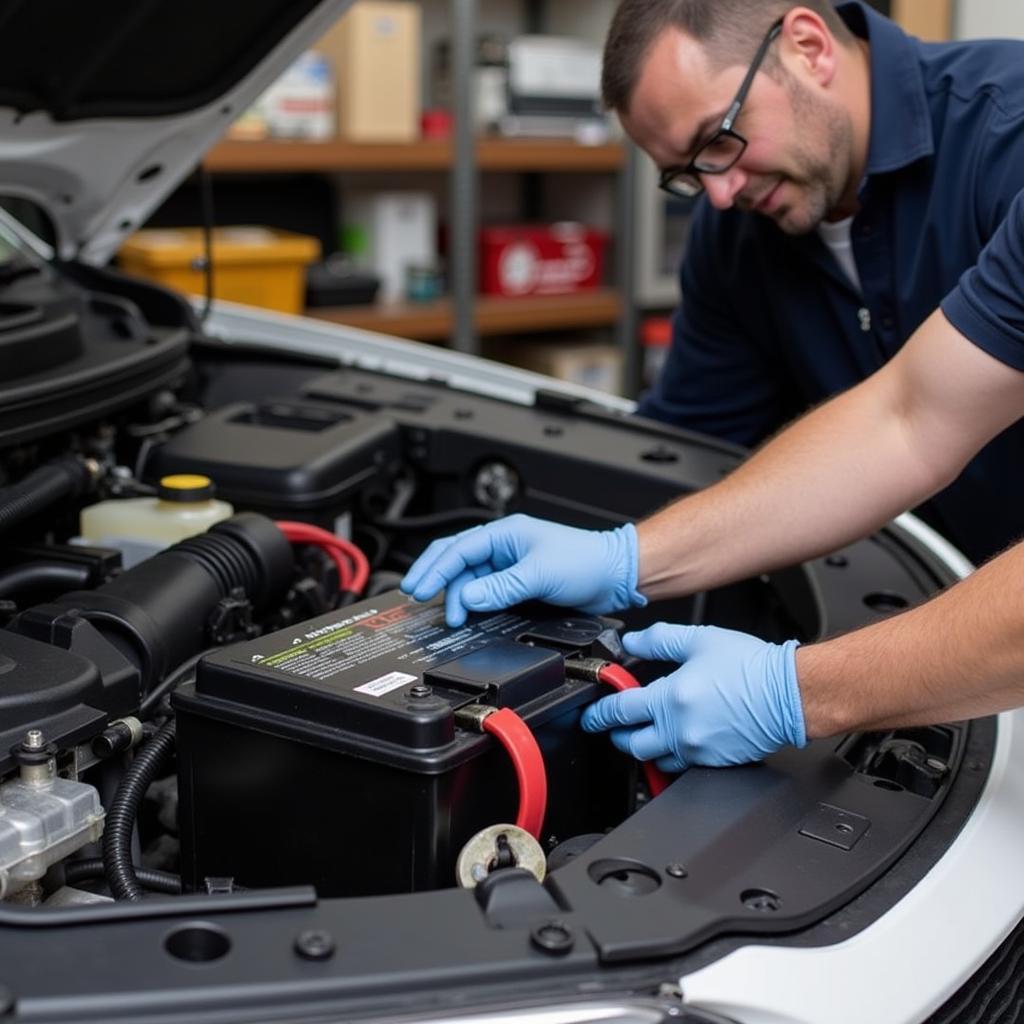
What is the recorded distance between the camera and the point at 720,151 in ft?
4.68

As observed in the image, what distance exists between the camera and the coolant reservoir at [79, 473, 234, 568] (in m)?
1.17

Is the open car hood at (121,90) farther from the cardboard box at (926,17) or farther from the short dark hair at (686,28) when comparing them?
the cardboard box at (926,17)

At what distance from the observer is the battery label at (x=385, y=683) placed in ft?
2.60

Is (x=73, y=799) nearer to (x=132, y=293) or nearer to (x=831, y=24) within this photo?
(x=132, y=293)

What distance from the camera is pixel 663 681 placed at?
91cm

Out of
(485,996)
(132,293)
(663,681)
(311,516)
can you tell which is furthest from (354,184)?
(485,996)

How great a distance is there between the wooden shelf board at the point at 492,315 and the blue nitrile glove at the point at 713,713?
8.54 feet

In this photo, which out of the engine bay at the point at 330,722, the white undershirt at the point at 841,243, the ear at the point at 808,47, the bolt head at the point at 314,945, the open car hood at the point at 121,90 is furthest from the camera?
the white undershirt at the point at 841,243

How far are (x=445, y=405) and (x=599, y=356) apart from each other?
8.28 feet

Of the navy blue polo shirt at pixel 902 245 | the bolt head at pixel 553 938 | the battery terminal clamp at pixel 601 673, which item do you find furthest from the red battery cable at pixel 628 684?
the navy blue polo shirt at pixel 902 245

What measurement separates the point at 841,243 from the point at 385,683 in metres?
0.96

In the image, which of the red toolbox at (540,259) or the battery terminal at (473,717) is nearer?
the battery terminal at (473,717)

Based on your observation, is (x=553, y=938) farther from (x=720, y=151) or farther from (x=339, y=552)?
(x=720, y=151)

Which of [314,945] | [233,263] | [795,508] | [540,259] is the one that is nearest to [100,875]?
Result: [314,945]
